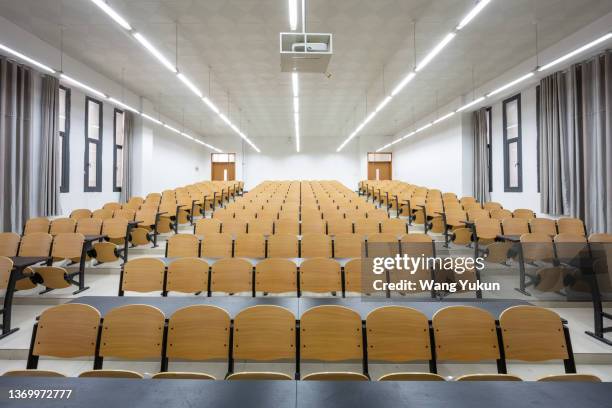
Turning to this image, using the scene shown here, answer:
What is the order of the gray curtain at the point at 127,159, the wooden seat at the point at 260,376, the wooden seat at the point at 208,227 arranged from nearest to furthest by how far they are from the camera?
the wooden seat at the point at 260,376
the wooden seat at the point at 208,227
the gray curtain at the point at 127,159

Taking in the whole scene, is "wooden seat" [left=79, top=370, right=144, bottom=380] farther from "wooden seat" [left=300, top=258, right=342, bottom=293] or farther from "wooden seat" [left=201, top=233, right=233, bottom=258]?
"wooden seat" [left=201, top=233, right=233, bottom=258]

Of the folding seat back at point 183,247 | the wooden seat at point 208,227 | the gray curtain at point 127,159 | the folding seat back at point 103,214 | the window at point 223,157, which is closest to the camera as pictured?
the folding seat back at point 183,247

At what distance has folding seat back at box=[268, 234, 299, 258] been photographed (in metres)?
4.26

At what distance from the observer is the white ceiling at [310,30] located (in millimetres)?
5203

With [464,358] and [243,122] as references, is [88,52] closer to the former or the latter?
[243,122]

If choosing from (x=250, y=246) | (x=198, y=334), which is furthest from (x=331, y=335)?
(x=250, y=246)

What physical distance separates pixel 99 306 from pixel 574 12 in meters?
7.97

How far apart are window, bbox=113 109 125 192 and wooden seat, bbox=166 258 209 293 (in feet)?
26.7

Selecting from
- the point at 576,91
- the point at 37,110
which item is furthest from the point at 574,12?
the point at 37,110

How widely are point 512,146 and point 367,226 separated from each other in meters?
6.45

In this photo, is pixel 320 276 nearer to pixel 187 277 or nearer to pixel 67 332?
pixel 187 277

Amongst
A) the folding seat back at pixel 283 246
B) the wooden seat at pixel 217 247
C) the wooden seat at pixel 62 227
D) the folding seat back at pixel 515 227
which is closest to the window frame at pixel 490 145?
the folding seat back at pixel 515 227

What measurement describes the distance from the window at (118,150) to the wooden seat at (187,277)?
8.14 m

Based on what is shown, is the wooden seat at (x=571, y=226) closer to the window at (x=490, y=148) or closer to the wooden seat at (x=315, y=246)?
the wooden seat at (x=315, y=246)
